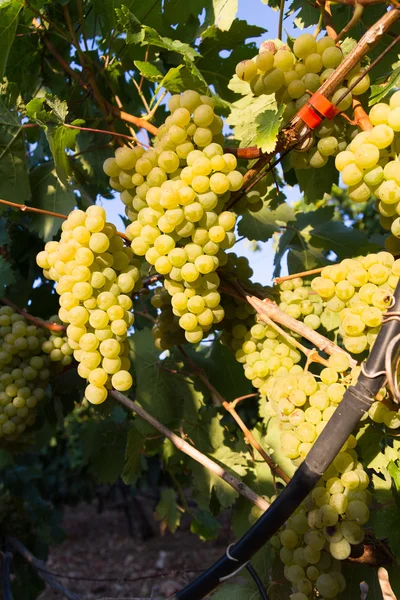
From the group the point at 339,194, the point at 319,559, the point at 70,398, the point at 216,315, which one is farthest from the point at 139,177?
the point at 339,194

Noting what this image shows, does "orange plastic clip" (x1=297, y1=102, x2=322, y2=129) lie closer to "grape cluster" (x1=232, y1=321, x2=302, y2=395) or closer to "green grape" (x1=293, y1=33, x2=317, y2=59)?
"green grape" (x1=293, y1=33, x2=317, y2=59)

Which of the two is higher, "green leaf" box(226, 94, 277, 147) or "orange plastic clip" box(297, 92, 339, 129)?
"green leaf" box(226, 94, 277, 147)

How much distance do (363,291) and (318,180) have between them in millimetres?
478

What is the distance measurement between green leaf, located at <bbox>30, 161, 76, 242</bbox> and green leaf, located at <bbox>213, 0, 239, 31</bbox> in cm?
64

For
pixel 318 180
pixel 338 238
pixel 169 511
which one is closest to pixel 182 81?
pixel 318 180

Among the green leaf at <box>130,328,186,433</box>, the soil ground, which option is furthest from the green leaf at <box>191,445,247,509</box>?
the soil ground

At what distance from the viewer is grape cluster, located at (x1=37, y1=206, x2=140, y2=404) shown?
105cm

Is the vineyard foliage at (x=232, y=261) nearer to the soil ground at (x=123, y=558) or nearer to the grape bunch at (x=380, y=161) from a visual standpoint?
the grape bunch at (x=380, y=161)

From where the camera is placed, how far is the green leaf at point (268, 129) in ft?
3.08

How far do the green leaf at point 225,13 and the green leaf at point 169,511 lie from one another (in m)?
2.08

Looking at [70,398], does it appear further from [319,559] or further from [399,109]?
[399,109]

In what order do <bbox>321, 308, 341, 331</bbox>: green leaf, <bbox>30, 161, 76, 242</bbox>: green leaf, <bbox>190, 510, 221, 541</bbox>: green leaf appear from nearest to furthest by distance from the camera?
<bbox>321, 308, 341, 331</bbox>: green leaf < <bbox>30, 161, 76, 242</bbox>: green leaf < <bbox>190, 510, 221, 541</bbox>: green leaf

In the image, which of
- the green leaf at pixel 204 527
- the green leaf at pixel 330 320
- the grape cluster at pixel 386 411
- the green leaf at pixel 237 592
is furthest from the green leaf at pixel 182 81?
the green leaf at pixel 204 527

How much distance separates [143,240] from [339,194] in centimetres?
670
